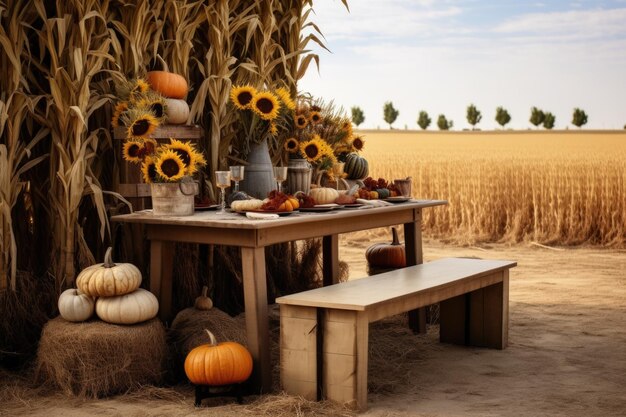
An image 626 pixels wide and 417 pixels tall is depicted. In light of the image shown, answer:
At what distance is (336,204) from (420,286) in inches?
34.1

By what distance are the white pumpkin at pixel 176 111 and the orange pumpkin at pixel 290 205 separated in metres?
1.09

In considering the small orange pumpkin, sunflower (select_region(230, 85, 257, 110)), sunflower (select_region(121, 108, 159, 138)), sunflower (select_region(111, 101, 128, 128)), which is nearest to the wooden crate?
sunflower (select_region(111, 101, 128, 128))

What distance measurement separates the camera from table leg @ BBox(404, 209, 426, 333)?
6609 mm

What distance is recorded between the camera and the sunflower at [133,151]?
5188mm

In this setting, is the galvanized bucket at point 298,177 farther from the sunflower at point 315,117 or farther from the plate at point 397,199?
the plate at point 397,199

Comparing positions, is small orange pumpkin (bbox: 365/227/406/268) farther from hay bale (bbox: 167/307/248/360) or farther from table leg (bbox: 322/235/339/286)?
hay bale (bbox: 167/307/248/360)

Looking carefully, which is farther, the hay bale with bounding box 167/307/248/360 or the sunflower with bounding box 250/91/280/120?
the sunflower with bounding box 250/91/280/120

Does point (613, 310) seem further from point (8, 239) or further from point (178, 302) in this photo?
point (8, 239)

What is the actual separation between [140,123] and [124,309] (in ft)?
3.72

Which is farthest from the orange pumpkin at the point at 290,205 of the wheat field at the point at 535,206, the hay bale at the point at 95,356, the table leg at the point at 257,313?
the wheat field at the point at 535,206

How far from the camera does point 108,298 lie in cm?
489

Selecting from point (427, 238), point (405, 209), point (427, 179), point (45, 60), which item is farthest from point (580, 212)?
point (45, 60)

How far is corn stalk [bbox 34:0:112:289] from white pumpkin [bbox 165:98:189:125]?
52 centimetres

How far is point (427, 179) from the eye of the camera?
14258 mm
